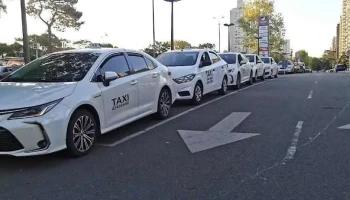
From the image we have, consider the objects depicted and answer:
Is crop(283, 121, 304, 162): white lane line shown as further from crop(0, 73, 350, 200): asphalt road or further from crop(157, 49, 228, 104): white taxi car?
crop(157, 49, 228, 104): white taxi car

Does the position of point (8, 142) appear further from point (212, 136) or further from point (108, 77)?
point (212, 136)

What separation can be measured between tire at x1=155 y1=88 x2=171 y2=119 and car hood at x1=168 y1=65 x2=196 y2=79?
1.91 m

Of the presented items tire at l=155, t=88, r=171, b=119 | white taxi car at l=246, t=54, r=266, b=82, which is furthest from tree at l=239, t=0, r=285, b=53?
tire at l=155, t=88, r=171, b=119

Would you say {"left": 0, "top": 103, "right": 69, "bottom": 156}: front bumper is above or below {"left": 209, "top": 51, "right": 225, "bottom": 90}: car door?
below

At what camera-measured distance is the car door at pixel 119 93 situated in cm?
615

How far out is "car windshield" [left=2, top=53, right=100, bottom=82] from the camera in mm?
5984

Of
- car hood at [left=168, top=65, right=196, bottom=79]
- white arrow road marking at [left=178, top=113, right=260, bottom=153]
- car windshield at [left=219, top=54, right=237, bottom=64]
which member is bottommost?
white arrow road marking at [left=178, top=113, right=260, bottom=153]

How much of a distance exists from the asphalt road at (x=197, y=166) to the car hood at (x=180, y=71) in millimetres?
2668

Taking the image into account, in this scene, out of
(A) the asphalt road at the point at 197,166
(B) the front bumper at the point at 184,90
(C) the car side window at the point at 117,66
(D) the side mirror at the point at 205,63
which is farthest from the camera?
(D) the side mirror at the point at 205,63

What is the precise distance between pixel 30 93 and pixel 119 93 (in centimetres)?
161

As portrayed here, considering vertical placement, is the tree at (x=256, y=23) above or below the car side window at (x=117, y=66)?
above

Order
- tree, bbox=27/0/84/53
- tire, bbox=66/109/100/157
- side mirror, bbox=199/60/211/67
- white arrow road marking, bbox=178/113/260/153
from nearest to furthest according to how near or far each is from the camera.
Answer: tire, bbox=66/109/100/157 → white arrow road marking, bbox=178/113/260/153 → side mirror, bbox=199/60/211/67 → tree, bbox=27/0/84/53

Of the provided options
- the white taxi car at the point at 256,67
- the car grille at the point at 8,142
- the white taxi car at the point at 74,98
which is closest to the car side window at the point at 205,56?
the white taxi car at the point at 74,98

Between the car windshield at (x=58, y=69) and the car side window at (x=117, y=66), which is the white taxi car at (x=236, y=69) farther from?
the car windshield at (x=58, y=69)
